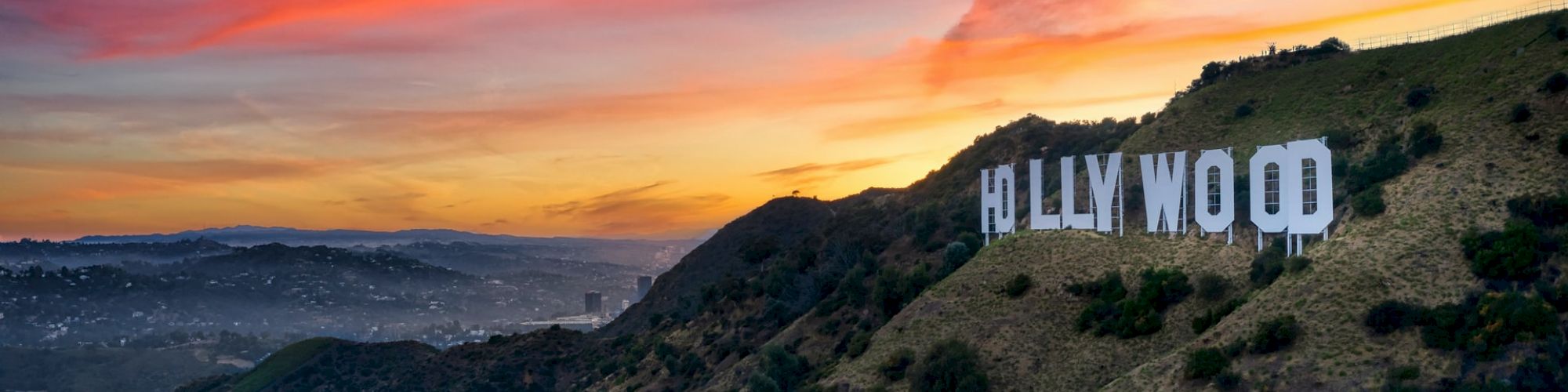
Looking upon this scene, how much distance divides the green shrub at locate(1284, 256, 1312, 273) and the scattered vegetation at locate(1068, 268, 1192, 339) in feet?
17.3

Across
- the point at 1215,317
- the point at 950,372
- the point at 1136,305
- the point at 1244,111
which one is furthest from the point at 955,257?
the point at 1215,317

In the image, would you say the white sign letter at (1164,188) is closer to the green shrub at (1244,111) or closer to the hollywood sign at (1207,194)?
the hollywood sign at (1207,194)

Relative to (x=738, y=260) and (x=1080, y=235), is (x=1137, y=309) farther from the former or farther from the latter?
(x=738, y=260)

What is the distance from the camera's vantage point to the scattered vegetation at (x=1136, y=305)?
2293 inches

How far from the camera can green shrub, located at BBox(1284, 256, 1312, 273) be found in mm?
54031

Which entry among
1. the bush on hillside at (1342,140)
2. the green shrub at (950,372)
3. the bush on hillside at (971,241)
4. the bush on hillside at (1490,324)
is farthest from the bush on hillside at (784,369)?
the bush on hillside at (1490,324)

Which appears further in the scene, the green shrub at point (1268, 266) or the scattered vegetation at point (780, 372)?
the scattered vegetation at point (780, 372)

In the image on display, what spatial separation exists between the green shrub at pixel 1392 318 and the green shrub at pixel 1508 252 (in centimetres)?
354

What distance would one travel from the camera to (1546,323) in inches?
1764

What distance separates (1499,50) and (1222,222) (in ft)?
69.9

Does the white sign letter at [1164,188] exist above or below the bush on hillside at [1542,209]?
above

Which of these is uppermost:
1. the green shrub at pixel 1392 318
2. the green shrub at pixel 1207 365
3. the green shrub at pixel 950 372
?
the green shrub at pixel 1392 318

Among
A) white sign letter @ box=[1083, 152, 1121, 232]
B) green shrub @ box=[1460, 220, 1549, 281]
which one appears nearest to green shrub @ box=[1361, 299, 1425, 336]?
green shrub @ box=[1460, 220, 1549, 281]

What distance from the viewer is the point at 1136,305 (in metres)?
59.5
